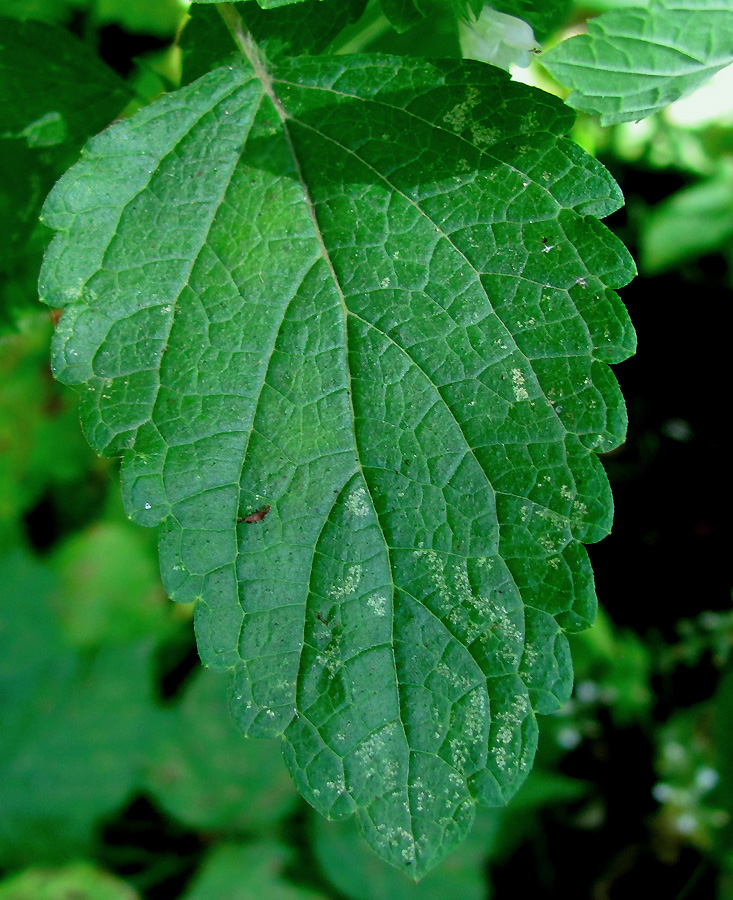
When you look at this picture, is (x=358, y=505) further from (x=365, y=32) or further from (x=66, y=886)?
(x=66, y=886)

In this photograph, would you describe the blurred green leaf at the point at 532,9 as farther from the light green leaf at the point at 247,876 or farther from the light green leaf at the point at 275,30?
the light green leaf at the point at 247,876

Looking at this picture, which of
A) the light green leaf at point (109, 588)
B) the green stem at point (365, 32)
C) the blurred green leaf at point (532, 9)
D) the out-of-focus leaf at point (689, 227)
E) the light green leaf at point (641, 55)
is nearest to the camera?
the light green leaf at point (641, 55)

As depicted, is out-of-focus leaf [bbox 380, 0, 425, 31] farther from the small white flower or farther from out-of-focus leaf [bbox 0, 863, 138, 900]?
out-of-focus leaf [bbox 0, 863, 138, 900]

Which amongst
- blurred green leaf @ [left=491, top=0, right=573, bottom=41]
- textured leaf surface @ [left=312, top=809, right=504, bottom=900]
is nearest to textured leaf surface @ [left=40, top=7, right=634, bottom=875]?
blurred green leaf @ [left=491, top=0, right=573, bottom=41]

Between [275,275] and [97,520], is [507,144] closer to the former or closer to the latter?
[275,275]

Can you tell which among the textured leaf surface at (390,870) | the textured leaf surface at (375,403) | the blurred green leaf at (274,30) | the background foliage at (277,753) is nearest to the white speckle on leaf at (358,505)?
the textured leaf surface at (375,403)

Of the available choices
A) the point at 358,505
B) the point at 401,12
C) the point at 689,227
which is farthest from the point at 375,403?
the point at 689,227
